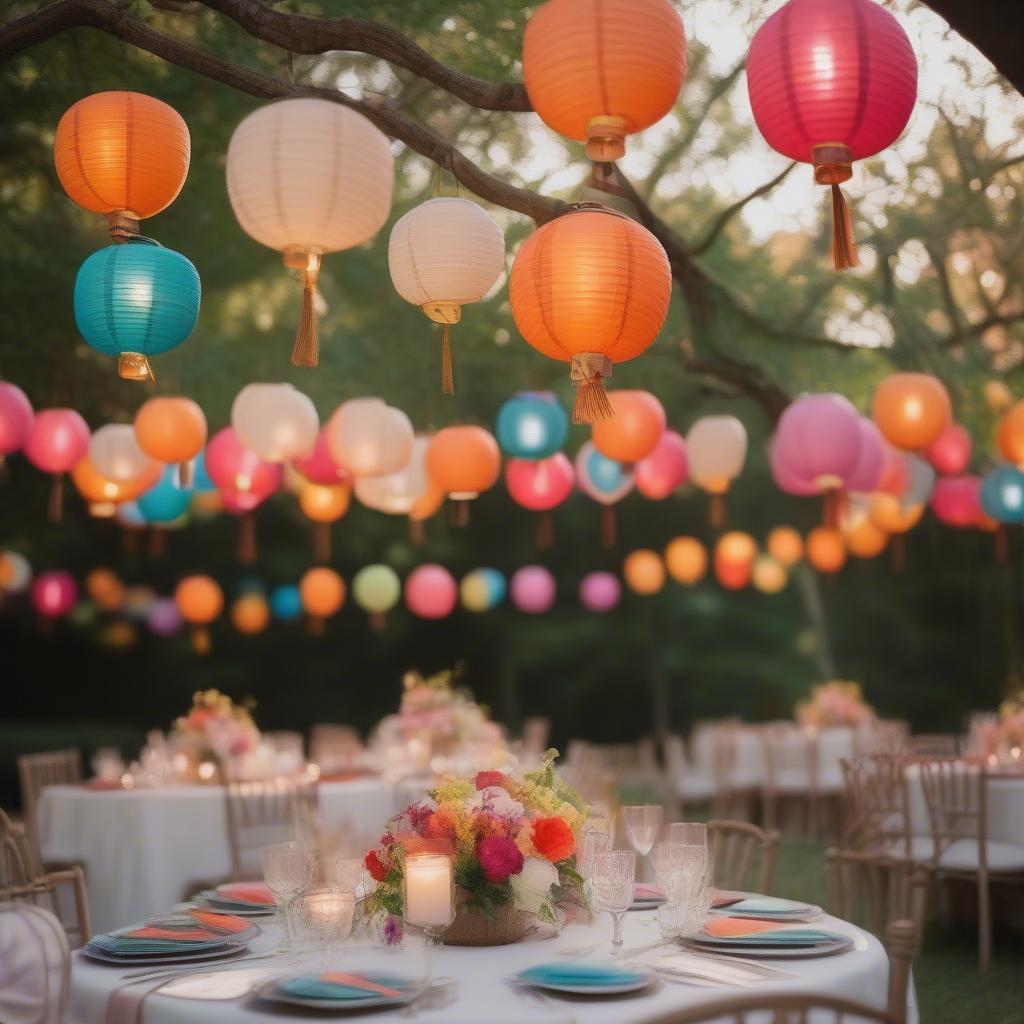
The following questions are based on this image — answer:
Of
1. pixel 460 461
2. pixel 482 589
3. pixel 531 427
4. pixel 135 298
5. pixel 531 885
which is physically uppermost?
pixel 531 427

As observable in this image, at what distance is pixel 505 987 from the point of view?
7.67 ft

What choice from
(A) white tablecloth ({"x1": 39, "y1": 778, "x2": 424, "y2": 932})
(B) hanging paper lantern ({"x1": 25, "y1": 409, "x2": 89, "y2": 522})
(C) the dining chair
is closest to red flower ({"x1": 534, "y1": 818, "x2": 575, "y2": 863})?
(A) white tablecloth ({"x1": 39, "y1": 778, "x2": 424, "y2": 932})

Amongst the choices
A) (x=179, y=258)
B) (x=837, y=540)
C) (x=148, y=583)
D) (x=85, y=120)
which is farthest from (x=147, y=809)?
(x=148, y=583)

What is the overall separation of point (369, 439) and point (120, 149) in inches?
103

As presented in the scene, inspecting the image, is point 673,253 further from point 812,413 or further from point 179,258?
point 179,258

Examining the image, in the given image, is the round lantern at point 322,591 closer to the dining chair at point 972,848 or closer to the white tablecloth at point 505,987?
the dining chair at point 972,848

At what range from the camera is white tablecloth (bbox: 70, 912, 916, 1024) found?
7.14 ft

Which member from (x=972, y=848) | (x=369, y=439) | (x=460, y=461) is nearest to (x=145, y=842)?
(x=369, y=439)

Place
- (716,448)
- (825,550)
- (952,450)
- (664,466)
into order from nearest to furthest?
(716,448), (664,466), (952,450), (825,550)

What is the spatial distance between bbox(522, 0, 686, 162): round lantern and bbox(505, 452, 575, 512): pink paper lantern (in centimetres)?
428

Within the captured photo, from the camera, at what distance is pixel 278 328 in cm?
895

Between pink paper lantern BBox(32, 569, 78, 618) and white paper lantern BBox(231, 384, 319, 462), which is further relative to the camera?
pink paper lantern BBox(32, 569, 78, 618)

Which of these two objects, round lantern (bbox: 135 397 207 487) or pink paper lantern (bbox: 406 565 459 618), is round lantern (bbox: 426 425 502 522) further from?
pink paper lantern (bbox: 406 565 459 618)

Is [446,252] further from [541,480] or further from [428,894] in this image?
[541,480]
